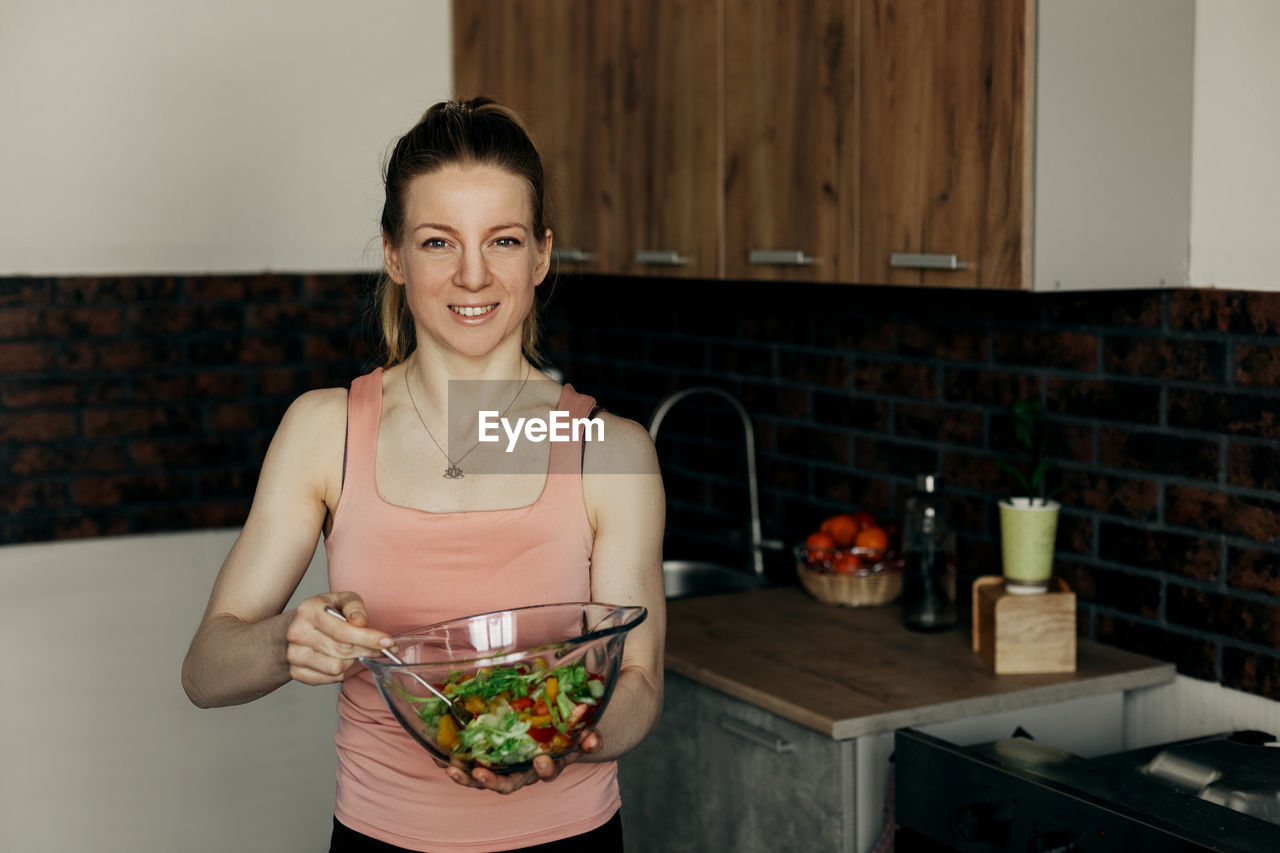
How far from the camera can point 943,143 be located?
210 cm

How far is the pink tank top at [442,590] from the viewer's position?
1.54 metres

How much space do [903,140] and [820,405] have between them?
89 cm

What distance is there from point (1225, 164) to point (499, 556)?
128 centimetres

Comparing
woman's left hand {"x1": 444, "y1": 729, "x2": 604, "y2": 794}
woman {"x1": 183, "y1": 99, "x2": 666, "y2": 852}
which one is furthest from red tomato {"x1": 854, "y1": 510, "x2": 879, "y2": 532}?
woman's left hand {"x1": 444, "y1": 729, "x2": 604, "y2": 794}

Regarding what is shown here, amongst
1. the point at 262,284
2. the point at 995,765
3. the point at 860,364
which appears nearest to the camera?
the point at 995,765

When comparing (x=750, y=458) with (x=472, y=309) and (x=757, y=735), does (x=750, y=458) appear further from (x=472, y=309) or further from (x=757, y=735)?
(x=472, y=309)

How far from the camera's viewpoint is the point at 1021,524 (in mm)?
2225

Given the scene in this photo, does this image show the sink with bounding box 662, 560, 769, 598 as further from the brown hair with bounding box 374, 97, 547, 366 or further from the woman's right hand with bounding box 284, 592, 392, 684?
the woman's right hand with bounding box 284, 592, 392, 684

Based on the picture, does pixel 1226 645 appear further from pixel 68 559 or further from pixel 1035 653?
pixel 68 559

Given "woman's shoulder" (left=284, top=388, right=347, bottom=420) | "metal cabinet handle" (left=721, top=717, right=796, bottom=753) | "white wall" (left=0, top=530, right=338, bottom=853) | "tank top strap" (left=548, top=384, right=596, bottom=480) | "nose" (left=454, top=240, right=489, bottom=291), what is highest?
"nose" (left=454, top=240, right=489, bottom=291)

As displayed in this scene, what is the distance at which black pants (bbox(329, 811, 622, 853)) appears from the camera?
155 cm

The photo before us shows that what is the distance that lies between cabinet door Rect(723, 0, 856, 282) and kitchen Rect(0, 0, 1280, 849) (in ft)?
1.14

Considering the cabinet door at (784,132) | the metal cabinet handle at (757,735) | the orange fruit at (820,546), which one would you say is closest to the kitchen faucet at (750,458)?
the orange fruit at (820,546)

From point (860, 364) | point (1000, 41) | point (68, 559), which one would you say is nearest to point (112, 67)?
point (68, 559)
